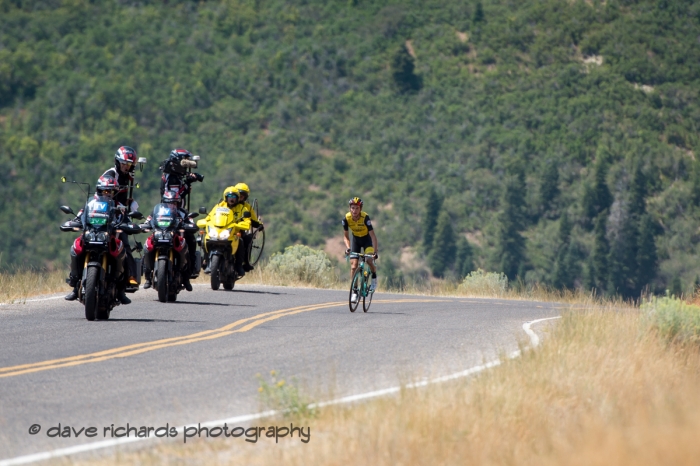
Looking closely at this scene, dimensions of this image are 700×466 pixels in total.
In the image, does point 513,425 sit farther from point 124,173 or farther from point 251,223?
point 251,223

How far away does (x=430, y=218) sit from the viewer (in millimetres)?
77312

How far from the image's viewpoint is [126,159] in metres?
17.1

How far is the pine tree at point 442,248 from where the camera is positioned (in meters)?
74.7

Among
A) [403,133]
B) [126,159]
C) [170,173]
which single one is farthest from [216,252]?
[403,133]

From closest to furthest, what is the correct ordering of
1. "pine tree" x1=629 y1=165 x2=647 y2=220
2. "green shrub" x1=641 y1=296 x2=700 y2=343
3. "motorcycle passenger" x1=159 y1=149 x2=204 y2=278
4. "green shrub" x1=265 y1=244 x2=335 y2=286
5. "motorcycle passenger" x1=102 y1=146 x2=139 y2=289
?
"green shrub" x1=641 y1=296 x2=700 y2=343
"motorcycle passenger" x1=102 y1=146 x2=139 y2=289
"motorcycle passenger" x1=159 y1=149 x2=204 y2=278
"green shrub" x1=265 y1=244 x2=335 y2=286
"pine tree" x1=629 y1=165 x2=647 y2=220

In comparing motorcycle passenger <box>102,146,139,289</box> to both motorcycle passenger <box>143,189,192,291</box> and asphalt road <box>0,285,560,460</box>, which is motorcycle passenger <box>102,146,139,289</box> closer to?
motorcycle passenger <box>143,189,192,291</box>

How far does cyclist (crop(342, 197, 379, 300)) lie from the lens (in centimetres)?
1886

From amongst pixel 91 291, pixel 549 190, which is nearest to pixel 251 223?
pixel 91 291

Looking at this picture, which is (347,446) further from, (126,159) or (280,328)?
(126,159)

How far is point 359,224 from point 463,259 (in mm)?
56426

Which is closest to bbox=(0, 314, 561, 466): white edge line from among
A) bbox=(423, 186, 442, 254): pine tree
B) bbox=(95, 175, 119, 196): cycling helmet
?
bbox=(95, 175, 119, 196): cycling helmet

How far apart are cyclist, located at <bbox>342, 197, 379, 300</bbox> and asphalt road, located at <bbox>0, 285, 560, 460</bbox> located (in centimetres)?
89

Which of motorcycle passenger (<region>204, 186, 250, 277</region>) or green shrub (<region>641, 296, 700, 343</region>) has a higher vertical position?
motorcycle passenger (<region>204, 186, 250, 277</region>)

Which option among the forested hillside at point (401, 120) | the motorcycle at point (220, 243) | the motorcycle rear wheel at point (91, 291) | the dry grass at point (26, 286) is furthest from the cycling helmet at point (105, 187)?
the forested hillside at point (401, 120)
